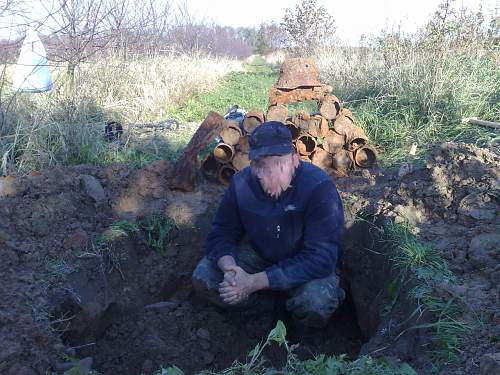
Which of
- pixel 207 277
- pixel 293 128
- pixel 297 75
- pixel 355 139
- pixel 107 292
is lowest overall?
pixel 107 292

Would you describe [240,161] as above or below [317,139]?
below

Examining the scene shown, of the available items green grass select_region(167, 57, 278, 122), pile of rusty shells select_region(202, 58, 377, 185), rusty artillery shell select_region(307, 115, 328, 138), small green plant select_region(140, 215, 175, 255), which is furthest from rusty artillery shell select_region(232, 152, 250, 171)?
green grass select_region(167, 57, 278, 122)

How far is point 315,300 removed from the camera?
313 centimetres

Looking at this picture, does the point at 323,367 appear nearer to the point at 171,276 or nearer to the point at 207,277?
the point at 207,277

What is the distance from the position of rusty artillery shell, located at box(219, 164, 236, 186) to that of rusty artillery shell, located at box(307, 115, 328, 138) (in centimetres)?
100

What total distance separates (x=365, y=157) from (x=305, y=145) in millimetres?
697

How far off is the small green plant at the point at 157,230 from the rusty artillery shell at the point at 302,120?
75.8 inches

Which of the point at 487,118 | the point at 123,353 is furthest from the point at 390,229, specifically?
the point at 487,118

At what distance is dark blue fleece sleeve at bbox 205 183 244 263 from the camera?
10.8 ft

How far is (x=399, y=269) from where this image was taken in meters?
3.30

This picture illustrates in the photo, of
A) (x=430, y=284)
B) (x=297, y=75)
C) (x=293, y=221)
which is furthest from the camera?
(x=297, y=75)

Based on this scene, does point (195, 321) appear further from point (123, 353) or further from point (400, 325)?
point (400, 325)

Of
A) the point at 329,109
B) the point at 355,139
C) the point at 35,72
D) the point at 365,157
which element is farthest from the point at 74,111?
the point at 365,157

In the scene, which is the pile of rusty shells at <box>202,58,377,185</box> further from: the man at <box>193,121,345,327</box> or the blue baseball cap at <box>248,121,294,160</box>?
the blue baseball cap at <box>248,121,294,160</box>
